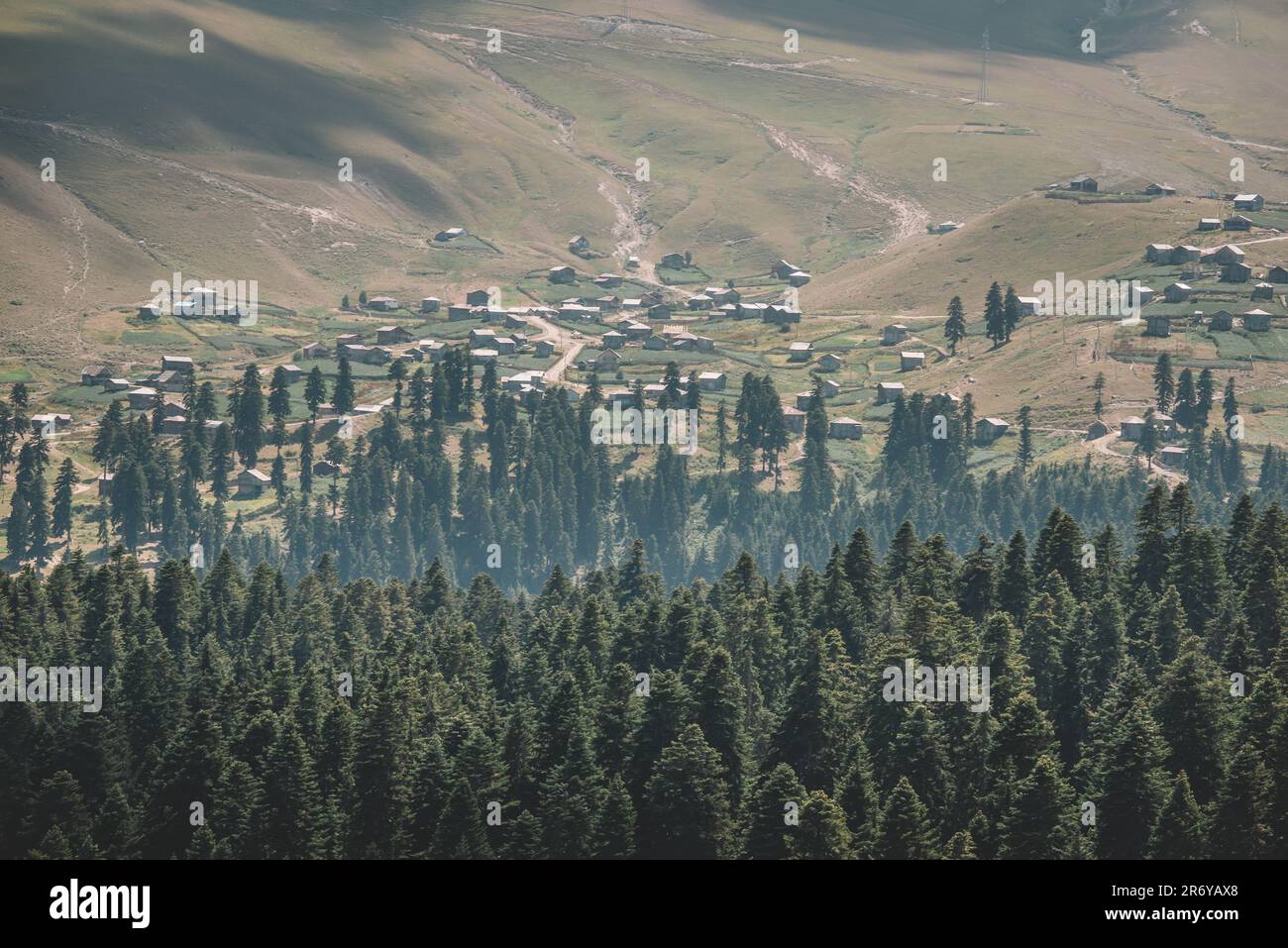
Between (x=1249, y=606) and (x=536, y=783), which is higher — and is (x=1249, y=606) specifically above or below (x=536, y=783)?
above

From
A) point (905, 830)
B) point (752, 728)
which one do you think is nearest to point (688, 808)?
point (905, 830)

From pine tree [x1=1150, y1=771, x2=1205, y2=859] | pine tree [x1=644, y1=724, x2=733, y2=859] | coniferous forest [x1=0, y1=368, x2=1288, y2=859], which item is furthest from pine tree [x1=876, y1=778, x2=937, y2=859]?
pine tree [x1=1150, y1=771, x2=1205, y2=859]

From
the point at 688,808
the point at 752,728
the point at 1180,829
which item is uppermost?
the point at 752,728

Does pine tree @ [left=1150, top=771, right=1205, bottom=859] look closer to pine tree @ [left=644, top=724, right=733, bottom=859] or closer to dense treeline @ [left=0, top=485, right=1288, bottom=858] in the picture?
dense treeline @ [left=0, top=485, right=1288, bottom=858]

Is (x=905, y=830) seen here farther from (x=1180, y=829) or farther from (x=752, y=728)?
(x=752, y=728)

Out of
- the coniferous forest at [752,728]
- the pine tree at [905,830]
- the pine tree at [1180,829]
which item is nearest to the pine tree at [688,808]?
the coniferous forest at [752,728]
